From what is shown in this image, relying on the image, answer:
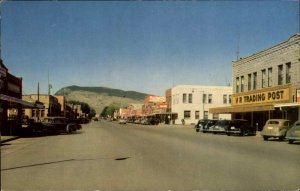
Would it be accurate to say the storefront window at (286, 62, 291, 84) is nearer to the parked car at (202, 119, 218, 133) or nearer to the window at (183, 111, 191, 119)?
the parked car at (202, 119, 218, 133)

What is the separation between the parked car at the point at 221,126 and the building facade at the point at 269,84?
3.26m

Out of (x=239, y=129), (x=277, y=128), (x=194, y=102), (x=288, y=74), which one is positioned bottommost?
(x=239, y=129)

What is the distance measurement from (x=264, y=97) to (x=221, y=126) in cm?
557

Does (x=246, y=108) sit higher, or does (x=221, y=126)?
(x=246, y=108)

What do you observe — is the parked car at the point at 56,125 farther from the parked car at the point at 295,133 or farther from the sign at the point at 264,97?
the parked car at the point at 295,133

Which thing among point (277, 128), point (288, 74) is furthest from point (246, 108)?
point (277, 128)

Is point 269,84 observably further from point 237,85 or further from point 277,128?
point 277,128

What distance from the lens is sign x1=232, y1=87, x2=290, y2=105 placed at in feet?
119

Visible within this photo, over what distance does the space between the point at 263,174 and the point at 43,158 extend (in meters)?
8.24

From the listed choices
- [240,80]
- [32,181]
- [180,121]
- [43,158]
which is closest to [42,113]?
[180,121]

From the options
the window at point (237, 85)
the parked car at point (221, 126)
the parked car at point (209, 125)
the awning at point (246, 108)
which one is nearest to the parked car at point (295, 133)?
the awning at point (246, 108)

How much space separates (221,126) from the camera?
38.6 m

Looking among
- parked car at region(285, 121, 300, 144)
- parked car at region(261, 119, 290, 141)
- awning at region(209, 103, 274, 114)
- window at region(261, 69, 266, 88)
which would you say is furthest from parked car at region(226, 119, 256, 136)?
parked car at region(285, 121, 300, 144)

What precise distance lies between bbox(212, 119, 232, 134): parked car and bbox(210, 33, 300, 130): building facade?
3.26 m
